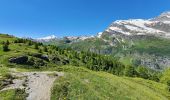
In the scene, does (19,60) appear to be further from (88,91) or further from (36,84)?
(88,91)

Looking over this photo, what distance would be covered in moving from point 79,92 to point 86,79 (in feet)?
45.4

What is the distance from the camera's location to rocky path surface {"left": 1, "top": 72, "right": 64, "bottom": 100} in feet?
192

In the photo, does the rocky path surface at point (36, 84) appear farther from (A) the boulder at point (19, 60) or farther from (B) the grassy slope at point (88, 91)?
(A) the boulder at point (19, 60)

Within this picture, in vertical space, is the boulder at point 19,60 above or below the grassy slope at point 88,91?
above

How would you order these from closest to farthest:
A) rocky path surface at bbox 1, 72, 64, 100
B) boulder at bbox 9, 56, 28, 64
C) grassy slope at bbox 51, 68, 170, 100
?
rocky path surface at bbox 1, 72, 64, 100 < grassy slope at bbox 51, 68, 170, 100 < boulder at bbox 9, 56, 28, 64

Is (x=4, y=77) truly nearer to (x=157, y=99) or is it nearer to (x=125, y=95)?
(x=125, y=95)

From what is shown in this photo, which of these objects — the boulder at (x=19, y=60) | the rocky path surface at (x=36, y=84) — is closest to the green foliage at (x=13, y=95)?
the rocky path surface at (x=36, y=84)

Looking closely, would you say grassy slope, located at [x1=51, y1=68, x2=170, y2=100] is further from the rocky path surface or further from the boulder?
the boulder

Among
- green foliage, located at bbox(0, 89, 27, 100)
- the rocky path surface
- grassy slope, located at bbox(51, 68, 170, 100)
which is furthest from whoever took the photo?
grassy slope, located at bbox(51, 68, 170, 100)

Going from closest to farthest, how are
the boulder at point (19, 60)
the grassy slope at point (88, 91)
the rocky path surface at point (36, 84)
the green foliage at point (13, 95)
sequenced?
the green foliage at point (13, 95)
the rocky path surface at point (36, 84)
the grassy slope at point (88, 91)
the boulder at point (19, 60)

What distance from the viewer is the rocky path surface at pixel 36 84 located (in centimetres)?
5862

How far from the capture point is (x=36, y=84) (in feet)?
218

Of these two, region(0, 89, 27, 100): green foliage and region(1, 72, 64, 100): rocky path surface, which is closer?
region(0, 89, 27, 100): green foliage

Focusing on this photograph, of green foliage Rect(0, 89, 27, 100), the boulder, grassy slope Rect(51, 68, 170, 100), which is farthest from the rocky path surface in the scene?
the boulder
